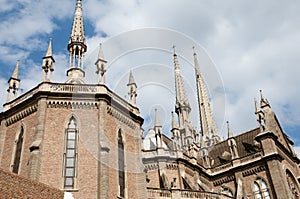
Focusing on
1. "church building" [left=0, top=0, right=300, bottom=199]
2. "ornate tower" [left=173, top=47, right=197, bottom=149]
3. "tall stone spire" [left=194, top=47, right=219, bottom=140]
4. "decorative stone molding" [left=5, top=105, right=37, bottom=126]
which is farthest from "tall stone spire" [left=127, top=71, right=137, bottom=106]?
"tall stone spire" [left=194, top=47, right=219, bottom=140]

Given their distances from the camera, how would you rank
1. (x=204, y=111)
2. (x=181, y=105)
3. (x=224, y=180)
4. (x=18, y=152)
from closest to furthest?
(x=18, y=152)
(x=224, y=180)
(x=181, y=105)
(x=204, y=111)

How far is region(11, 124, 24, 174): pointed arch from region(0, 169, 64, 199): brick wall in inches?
270

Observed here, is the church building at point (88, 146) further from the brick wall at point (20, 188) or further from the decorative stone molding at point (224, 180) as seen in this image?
the decorative stone molding at point (224, 180)

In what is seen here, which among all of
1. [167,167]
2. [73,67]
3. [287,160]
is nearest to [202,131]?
[287,160]

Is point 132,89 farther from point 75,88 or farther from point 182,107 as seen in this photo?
point 182,107

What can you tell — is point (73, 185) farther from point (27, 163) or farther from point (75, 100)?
point (75, 100)

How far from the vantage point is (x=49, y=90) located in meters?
23.1

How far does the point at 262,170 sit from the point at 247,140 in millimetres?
6986

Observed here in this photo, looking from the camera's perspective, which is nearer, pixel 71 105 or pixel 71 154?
pixel 71 154

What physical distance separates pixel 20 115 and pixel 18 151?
8.81 ft

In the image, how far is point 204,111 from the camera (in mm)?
67438

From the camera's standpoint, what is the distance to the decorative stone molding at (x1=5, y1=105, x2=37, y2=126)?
76.1 ft

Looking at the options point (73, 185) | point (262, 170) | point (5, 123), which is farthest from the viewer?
point (262, 170)

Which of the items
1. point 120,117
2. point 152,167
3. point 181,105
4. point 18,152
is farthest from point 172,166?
point 181,105
